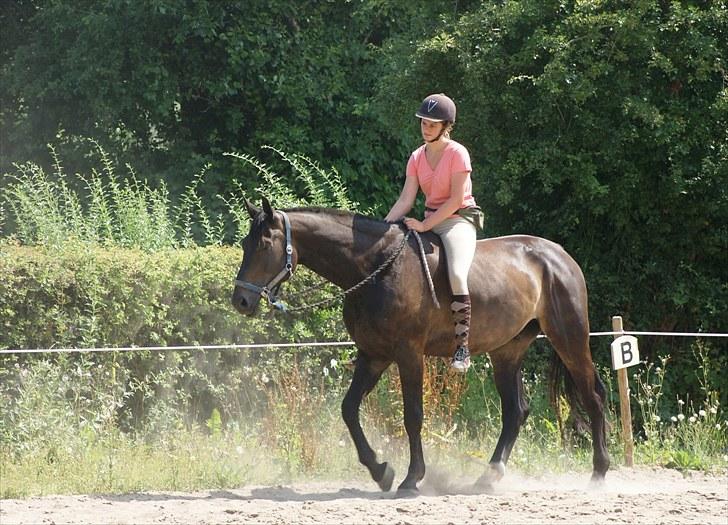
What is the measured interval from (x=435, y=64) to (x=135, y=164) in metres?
8.72

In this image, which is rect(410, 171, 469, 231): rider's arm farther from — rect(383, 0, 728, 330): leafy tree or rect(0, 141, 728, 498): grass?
rect(383, 0, 728, 330): leafy tree

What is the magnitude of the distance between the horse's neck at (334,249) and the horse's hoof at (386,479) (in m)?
1.49

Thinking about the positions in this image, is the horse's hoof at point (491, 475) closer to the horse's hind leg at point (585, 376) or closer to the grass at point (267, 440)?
the grass at point (267, 440)

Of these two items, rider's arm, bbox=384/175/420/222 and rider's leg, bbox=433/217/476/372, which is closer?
rider's leg, bbox=433/217/476/372

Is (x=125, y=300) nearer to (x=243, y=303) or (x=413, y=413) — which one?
(x=243, y=303)

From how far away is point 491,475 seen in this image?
9523 millimetres

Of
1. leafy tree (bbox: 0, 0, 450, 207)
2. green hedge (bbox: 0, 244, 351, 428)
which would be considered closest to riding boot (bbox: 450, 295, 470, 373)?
green hedge (bbox: 0, 244, 351, 428)

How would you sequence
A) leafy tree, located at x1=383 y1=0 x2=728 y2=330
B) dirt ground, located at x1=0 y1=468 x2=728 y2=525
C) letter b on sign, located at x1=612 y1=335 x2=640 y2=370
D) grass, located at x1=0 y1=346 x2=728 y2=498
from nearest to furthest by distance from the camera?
dirt ground, located at x1=0 y1=468 x2=728 y2=525 < grass, located at x1=0 y1=346 x2=728 y2=498 < letter b on sign, located at x1=612 y1=335 x2=640 y2=370 < leafy tree, located at x1=383 y1=0 x2=728 y2=330

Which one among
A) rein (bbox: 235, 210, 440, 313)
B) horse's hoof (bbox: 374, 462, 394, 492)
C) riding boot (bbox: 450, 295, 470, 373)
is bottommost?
horse's hoof (bbox: 374, 462, 394, 492)

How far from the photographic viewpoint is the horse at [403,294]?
27.7ft

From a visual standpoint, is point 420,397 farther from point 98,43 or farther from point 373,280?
point 98,43

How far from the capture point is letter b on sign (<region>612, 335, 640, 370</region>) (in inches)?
430

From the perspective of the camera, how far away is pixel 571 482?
397 inches

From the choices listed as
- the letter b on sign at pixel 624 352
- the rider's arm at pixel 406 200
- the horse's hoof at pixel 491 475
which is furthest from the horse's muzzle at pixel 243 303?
the letter b on sign at pixel 624 352
